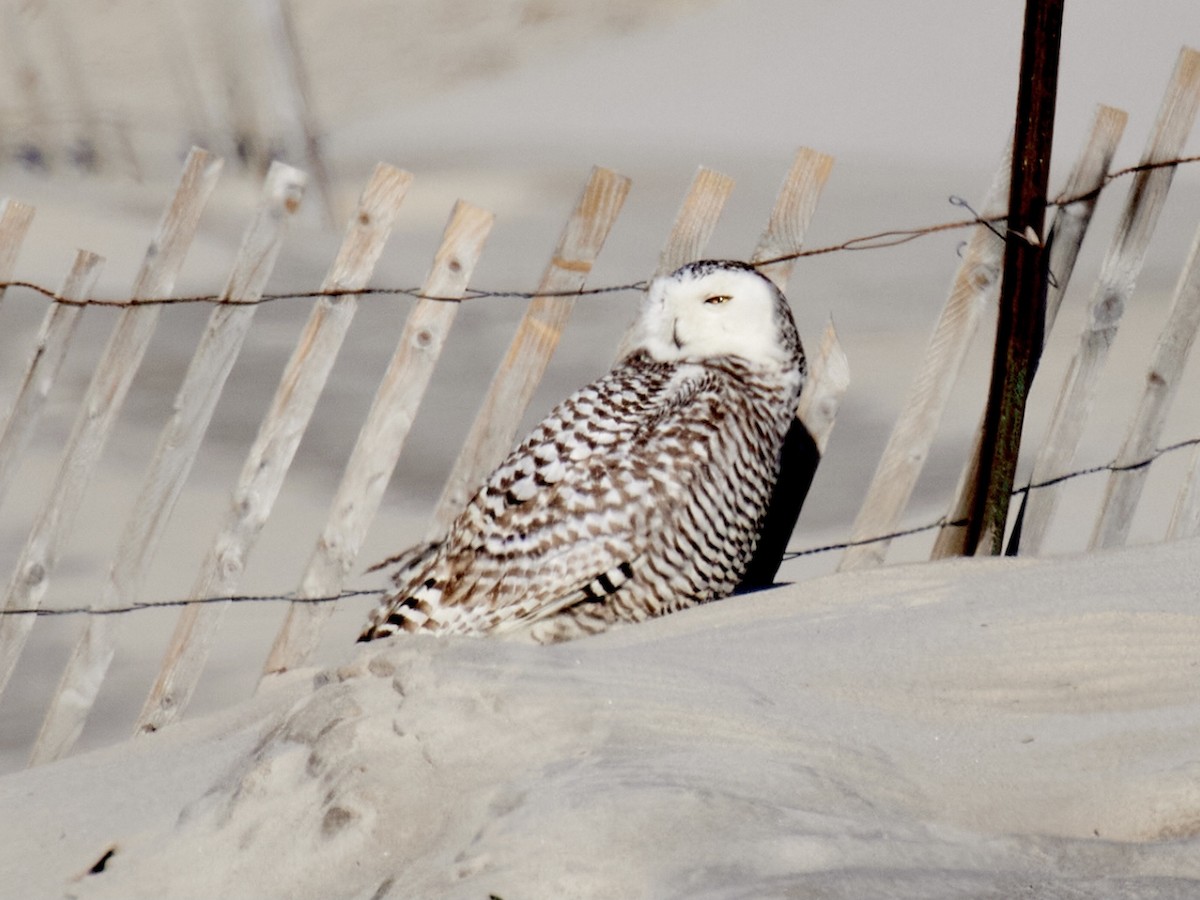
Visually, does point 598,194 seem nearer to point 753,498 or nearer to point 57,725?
point 753,498

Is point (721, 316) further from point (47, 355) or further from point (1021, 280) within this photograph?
point (47, 355)

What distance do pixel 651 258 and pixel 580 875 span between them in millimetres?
10057

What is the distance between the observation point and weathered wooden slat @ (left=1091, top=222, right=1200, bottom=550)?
4.48 m

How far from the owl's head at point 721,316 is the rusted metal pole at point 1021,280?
584 mm

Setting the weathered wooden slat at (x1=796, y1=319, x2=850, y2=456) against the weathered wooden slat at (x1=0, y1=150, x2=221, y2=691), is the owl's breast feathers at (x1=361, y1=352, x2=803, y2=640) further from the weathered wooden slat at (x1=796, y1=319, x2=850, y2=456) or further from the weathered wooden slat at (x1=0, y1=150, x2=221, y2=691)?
the weathered wooden slat at (x1=0, y1=150, x2=221, y2=691)

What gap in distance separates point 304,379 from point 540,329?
67cm

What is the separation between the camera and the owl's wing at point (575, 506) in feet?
13.0

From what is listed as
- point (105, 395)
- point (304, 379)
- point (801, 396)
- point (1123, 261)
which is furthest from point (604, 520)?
point (1123, 261)

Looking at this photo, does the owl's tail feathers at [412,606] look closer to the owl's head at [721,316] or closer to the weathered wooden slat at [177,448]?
the weathered wooden slat at [177,448]

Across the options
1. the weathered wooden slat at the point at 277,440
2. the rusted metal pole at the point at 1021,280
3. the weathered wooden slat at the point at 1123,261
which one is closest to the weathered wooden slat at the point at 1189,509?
the weathered wooden slat at the point at 1123,261

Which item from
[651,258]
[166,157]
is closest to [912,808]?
[651,258]

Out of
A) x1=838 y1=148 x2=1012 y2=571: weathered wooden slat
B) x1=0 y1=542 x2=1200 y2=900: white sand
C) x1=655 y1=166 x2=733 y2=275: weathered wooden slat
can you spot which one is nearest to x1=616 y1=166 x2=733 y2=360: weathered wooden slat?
x1=655 y1=166 x2=733 y2=275: weathered wooden slat

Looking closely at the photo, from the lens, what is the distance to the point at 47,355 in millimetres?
4570

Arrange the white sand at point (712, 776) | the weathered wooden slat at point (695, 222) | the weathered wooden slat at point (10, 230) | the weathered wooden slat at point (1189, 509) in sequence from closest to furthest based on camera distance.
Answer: the white sand at point (712, 776)
the weathered wooden slat at point (695, 222)
the weathered wooden slat at point (10, 230)
the weathered wooden slat at point (1189, 509)
